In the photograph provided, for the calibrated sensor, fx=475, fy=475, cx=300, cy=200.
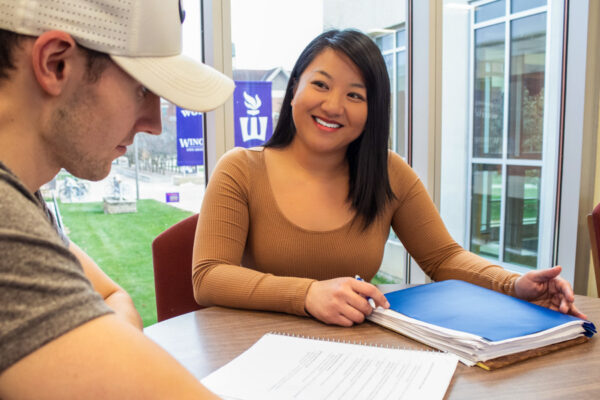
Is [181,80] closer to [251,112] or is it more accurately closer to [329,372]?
[329,372]

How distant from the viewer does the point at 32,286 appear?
407mm

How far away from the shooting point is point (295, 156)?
1590mm

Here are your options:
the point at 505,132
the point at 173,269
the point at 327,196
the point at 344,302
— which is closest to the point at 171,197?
the point at 173,269

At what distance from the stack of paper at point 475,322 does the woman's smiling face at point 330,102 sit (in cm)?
57

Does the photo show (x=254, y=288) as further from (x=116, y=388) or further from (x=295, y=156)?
(x=116, y=388)

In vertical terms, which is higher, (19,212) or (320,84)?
(320,84)

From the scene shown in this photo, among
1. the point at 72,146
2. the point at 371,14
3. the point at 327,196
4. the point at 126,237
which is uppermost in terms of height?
the point at 371,14

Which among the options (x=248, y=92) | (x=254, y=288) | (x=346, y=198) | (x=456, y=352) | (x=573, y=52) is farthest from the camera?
(x=573, y=52)

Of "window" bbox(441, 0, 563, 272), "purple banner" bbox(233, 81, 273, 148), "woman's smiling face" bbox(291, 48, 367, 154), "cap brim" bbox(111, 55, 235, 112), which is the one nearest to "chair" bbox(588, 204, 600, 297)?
"woman's smiling face" bbox(291, 48, 367, 154)

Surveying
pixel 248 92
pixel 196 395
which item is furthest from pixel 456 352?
pixel 248 92

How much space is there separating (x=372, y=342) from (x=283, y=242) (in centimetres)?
52

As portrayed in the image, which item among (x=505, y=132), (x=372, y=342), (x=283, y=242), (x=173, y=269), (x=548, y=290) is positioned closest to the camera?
(x=372, y=342)

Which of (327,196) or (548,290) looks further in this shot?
(327,196)

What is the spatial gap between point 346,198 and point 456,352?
720 mm
